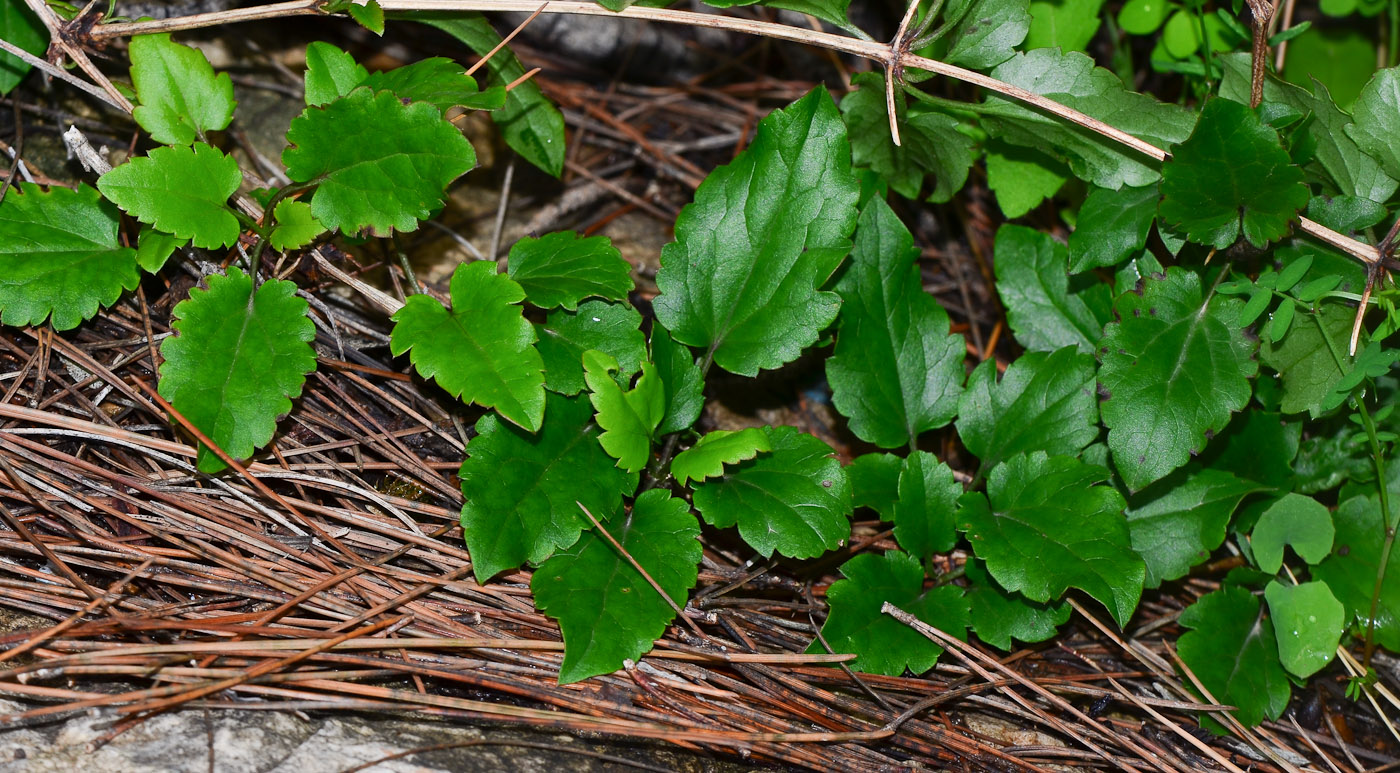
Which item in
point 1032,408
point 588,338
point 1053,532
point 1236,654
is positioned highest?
point 588,338

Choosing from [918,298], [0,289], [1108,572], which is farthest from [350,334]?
[1108,572]

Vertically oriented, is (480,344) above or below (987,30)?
below

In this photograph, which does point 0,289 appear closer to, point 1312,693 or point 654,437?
point 654,437

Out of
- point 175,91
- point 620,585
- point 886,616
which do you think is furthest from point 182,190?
point 886,616

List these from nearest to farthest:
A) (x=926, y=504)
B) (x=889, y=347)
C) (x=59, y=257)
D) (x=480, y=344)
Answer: (x=480, y=344)
(x=59, y=257)
(x=926, y=504)
(x=889, y=347)

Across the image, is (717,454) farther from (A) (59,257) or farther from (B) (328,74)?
(A) (59,257)

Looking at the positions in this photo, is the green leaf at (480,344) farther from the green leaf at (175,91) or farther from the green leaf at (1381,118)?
the green leaf at (1381,118)
